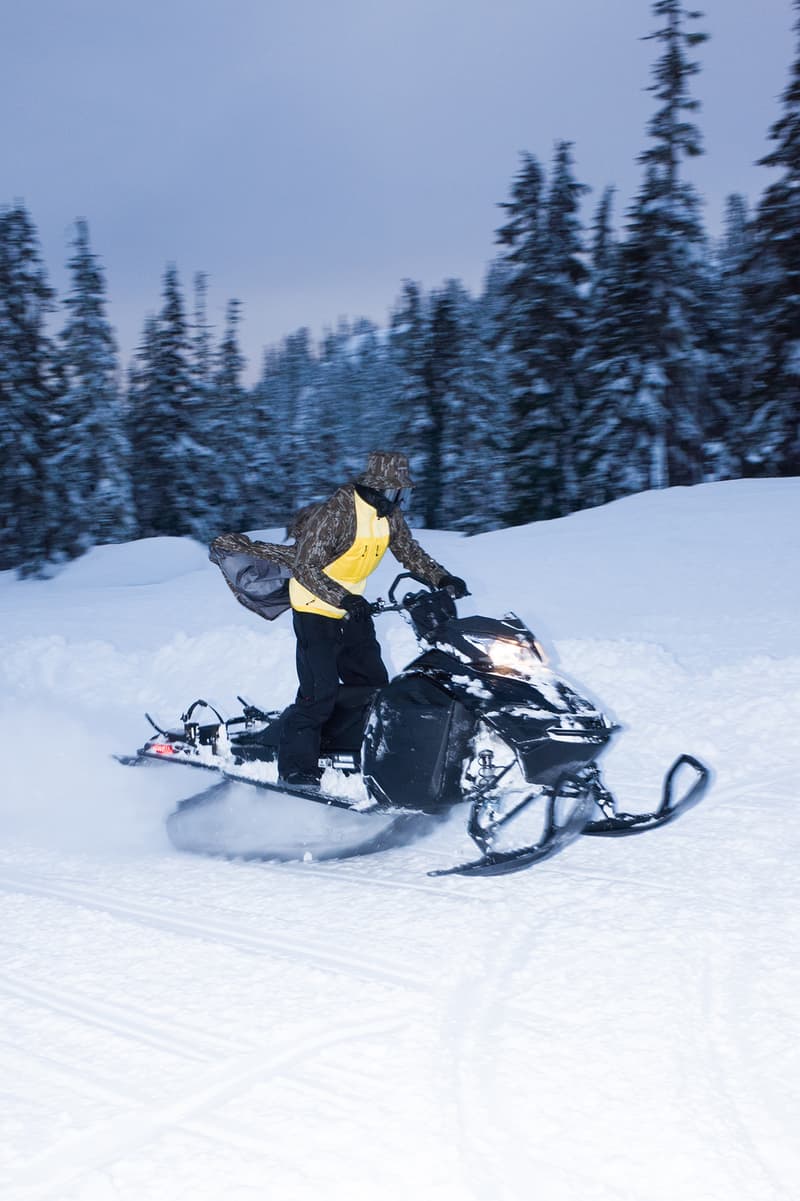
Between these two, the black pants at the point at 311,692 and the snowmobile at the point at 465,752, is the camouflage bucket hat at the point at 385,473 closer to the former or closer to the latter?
the snowmobile at the point at 465,752

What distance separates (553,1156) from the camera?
8.89 feet

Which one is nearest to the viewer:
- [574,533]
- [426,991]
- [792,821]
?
[426,991]

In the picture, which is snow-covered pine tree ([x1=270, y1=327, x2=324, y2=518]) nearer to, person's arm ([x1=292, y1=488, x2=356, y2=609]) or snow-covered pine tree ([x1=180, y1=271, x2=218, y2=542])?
snow-covered pine tree ([x1=180, y1=271, x2=218, y2=542])

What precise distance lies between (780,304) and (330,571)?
20092 mm

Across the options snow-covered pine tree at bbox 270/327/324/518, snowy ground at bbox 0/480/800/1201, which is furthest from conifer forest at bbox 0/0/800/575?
snowy ground at bbox 0/480/800/1201

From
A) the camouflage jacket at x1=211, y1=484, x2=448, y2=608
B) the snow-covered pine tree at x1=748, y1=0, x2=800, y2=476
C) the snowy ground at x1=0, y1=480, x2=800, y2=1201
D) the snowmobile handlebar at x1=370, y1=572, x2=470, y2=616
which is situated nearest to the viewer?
the snowy ground at x1=0, y1=480, x2=800, y2=1201

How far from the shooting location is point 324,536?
5332 millimetres

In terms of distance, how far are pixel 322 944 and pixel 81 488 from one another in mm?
32046

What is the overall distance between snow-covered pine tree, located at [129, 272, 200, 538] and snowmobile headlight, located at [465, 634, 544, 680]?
122 feet

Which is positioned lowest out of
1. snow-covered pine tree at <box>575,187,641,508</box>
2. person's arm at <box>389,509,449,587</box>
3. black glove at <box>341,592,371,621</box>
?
black glove at <box>341,592,371,621</box>

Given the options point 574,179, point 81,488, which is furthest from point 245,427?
point 574,179

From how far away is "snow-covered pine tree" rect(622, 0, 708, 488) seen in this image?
1069 inches

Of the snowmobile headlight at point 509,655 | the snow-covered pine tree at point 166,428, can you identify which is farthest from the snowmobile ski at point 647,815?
the snow-covered pine tree at point 166,428

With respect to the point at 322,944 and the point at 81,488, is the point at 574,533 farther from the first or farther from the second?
the point at 81,488
